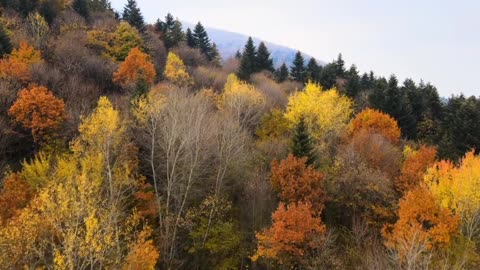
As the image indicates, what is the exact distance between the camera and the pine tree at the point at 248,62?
219 ft

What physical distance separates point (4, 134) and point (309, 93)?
30.3 meters

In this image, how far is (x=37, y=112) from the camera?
34.9 m

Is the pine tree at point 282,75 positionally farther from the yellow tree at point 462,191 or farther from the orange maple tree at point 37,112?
the yellow tree at point 462,191

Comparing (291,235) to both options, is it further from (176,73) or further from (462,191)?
(176,73)

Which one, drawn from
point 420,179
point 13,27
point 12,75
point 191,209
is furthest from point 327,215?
point 13,27

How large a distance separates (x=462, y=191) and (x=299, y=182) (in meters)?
11.2

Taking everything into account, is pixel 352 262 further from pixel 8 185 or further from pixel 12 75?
pixel 12 75

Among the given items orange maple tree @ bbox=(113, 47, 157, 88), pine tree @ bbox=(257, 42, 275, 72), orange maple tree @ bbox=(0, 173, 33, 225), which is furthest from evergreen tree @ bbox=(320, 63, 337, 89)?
orange maple tree @ bbox=(0, 173, 33, 225)

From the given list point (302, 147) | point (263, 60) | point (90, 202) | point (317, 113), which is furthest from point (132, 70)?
point (90, 202)

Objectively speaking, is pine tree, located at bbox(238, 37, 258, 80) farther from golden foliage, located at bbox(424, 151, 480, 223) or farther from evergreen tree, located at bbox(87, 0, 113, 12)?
golden foliage, located at bbox(424, 151, 480, 223)

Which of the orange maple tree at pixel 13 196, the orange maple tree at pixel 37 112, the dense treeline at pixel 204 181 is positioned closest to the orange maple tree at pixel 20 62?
the dense treeline at pixel 204 181

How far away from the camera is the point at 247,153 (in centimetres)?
3509

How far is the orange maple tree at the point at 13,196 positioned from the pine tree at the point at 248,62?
42580 millimetres

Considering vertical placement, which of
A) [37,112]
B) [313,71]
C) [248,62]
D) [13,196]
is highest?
[313,71]
